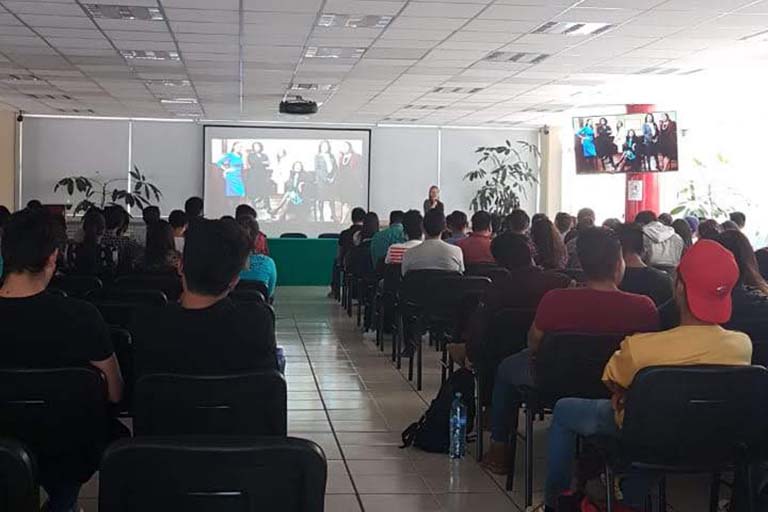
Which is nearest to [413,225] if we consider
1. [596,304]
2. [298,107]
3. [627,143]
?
[596,304]

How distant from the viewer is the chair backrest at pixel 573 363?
389cm

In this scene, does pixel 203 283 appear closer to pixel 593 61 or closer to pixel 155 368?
pixel 155 368

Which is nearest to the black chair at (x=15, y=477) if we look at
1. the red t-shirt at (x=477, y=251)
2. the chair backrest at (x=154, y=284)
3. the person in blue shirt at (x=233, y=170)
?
the chair backrest at (x=154, y=284)

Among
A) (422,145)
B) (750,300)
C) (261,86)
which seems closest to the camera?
(750,300)

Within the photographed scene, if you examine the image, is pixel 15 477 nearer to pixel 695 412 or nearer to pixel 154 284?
pixel 695 412

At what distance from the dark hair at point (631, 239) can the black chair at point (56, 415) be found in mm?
3515

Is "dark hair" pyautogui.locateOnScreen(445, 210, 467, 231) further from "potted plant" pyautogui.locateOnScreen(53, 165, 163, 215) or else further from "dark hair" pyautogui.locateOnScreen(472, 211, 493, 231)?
"potted plant" pyautogui.locateOnScreen(53, 165, 163, 215)

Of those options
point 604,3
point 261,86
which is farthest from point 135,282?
point 261,86

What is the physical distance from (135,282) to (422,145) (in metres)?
14.1

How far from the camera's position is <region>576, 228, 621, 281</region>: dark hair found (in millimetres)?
4207

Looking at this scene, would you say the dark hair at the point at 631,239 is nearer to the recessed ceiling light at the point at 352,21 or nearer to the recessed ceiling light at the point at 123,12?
the recessed ceiling light at the point at 352,21

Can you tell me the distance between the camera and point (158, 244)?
6.31m

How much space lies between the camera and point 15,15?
28.2 feet

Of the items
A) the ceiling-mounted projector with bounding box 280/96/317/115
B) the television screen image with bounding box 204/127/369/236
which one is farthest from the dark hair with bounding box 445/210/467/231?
the television screen image with bounding box 204/127/369/236
